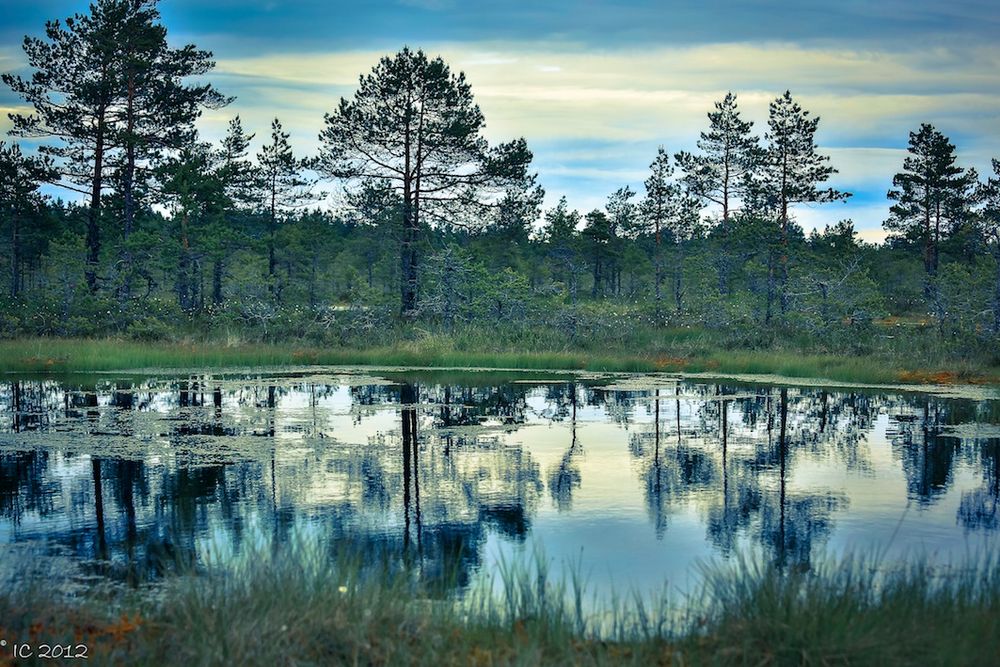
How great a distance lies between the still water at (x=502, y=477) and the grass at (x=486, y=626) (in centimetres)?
118

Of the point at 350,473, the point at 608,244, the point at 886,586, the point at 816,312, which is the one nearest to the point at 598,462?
the point at 350,473

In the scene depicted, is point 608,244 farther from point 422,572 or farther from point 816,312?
point 422,572

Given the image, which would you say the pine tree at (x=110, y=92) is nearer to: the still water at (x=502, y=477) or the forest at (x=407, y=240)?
the forest at (x=407, y=240)

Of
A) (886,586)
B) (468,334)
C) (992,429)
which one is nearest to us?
(886,586)

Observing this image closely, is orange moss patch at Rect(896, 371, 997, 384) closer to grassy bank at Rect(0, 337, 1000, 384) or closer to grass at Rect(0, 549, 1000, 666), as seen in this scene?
grassy bank at Rect(0, 337, 1000, 384)

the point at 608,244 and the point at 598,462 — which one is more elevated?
the point at 608,244

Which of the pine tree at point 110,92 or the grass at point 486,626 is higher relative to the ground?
the pine tree at point 110,92

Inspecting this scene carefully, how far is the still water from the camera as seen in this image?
9961 mm

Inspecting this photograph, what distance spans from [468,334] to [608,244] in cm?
3831

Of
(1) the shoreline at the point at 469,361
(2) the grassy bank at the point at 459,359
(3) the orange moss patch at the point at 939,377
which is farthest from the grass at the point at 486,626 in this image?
(2) the grassy bank at the point at 459,359

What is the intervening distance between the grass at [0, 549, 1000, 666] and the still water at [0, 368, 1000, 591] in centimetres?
118

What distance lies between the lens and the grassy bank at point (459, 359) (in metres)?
26.7

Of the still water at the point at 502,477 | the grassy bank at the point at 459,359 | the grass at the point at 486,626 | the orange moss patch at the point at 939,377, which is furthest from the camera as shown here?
the grassy bank at the point at 459,359

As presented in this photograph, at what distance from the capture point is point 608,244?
70.5 m
